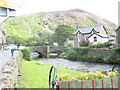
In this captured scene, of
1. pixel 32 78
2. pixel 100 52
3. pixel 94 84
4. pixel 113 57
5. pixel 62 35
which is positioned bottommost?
pixel 113 57

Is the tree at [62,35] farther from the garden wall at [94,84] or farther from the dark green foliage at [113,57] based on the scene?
the garden wall at [94,84]

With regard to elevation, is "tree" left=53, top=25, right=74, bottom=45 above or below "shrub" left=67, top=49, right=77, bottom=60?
above

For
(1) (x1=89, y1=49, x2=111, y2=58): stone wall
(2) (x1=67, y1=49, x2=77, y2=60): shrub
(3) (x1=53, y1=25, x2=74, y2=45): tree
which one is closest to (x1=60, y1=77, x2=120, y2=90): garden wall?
(1) (x1=89, y1=49, x2=111, y2=58): stone wall

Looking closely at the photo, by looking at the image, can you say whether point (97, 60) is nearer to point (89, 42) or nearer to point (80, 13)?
point (89, 42)

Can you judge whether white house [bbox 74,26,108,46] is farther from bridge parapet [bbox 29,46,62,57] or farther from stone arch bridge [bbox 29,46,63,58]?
bridge parapet [bbox 29,46,62,57]

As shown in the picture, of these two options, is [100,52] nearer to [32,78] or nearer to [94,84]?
[32,78]

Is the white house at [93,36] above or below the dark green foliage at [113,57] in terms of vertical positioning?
above

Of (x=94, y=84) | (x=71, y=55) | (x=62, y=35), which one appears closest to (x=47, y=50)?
(x=71, y=55)

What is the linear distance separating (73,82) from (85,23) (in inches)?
3427

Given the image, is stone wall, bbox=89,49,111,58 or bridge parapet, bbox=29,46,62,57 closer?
stone wall, bbox=89,49,111,58

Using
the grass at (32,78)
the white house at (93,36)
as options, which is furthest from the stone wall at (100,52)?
the grass at (32,78)

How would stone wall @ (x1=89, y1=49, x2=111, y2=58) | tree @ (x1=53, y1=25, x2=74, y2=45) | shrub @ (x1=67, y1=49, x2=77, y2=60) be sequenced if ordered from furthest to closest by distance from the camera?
tree @ (x1=53, y1=25, x2=74, y2=45), shrub @ (x1=67, y1=49, x2=77, y2=60), stone wall @ (x1=89, y1=49, x2=111, y2=58)

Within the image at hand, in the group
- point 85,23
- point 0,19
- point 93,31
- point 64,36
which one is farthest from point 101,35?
point 85,23

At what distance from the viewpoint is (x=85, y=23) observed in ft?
293
